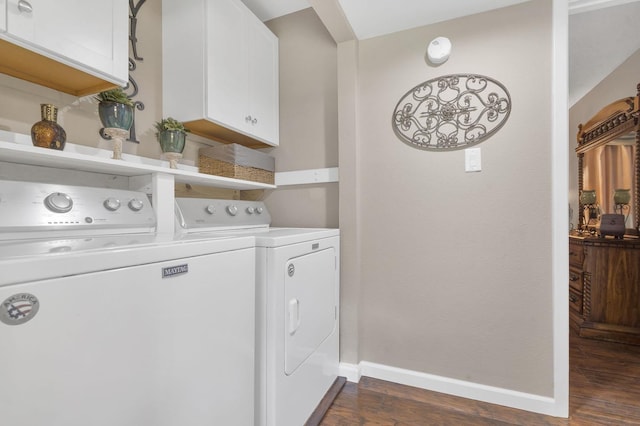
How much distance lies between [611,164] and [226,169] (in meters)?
3.35

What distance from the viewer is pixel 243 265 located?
41.1 inches

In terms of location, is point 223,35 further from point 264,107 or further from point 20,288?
point 20,288

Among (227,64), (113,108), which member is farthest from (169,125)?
(227,64)

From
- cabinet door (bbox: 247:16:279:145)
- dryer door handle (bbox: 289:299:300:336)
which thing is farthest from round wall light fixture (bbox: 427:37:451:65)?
dryer door handle (bbox: 289:299:300:336)

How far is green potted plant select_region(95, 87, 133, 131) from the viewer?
124cm

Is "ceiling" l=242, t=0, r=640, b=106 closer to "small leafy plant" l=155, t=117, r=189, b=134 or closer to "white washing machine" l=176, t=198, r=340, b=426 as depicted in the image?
"small leafy plant" l=155, t=117, r=189, b=134

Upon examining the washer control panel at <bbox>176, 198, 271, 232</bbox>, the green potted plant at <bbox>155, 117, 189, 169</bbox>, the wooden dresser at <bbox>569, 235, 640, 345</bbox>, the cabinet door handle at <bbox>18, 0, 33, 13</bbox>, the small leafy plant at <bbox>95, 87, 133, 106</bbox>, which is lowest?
the wooden dresser at <bbox>569, 235, 640, 345</bbox>

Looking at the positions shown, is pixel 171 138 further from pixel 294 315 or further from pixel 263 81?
pixel 294 315

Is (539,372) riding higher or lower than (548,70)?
lower

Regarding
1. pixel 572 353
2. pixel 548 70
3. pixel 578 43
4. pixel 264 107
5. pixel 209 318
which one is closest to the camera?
pixel 209 318

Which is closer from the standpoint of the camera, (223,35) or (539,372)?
(539,372)

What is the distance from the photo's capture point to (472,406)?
152cm

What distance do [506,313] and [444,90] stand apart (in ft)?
4.16

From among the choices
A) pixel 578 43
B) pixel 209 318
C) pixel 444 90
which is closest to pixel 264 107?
pixel 444 90
